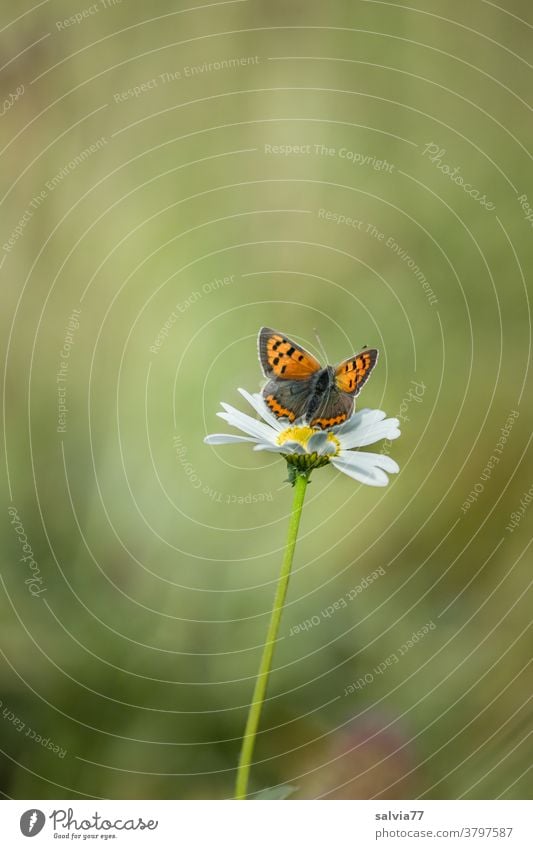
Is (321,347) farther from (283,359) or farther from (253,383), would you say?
(283,359)

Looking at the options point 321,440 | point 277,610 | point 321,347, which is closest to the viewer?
point 277,610

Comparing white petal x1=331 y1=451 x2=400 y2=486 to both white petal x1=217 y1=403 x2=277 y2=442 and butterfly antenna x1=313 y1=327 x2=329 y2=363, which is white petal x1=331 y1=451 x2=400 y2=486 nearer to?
white petal x1=217 y1=403 x2=277 y2=442

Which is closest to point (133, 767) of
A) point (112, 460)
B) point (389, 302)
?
point (112, 460)

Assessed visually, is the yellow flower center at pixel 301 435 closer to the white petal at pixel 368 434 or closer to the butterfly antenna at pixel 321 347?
the white petal at pixel 368 434

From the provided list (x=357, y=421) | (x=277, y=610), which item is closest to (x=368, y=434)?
(x=357, y=421)

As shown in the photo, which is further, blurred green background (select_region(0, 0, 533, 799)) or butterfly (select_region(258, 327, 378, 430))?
blurred green background (select_region(0, 0, 533, 799))
